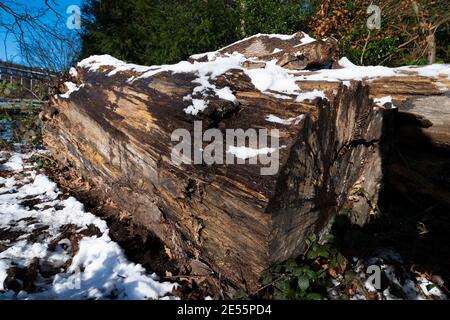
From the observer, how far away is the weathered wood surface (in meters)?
1.67

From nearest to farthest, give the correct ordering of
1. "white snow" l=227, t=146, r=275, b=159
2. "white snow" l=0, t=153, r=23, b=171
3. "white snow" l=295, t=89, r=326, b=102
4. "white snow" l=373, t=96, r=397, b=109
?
"white snow" l=227, t=146, r=275, b=159, "white snow" l=295, t=89, r=326, b=102, "white snow" l=373, t=96, r=397, b=109, "white snow" l=0, t=153, r=23, b=171

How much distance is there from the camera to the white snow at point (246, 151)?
1.65m

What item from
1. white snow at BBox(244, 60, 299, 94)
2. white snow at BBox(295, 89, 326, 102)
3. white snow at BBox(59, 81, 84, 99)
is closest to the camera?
white snow at BBox(295, 89, 326, 102)

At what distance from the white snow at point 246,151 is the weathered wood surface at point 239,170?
0.07 meters

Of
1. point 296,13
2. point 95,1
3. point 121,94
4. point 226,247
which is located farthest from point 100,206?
point 95,1

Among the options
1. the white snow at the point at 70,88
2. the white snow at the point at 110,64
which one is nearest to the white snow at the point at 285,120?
the white snow at the point at 110,64

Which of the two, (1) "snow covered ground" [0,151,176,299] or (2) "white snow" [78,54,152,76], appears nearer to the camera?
(1) "snow covered ground" [0,151,176,299]

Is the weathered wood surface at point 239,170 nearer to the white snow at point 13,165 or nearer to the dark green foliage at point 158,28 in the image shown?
the white snow at point 13,165

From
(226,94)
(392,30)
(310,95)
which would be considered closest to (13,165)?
(226,94)

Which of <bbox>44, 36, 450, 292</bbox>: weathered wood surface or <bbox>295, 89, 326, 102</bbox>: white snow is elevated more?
<bbox>295, 89, 326, 102</bbox>: white snow

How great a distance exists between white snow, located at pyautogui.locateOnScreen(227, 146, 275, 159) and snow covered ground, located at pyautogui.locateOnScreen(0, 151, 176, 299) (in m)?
1.11

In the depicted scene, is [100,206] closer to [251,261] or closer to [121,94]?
[121,94]

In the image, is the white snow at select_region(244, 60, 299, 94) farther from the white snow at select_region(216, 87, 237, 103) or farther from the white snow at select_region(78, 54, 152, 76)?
the white snow at select_region(78, 54, 152, 76)

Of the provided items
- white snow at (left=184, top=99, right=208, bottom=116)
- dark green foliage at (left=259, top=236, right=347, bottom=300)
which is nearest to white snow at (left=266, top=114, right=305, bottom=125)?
white snow at (left=184, top=99, right=208, bottom=116)
